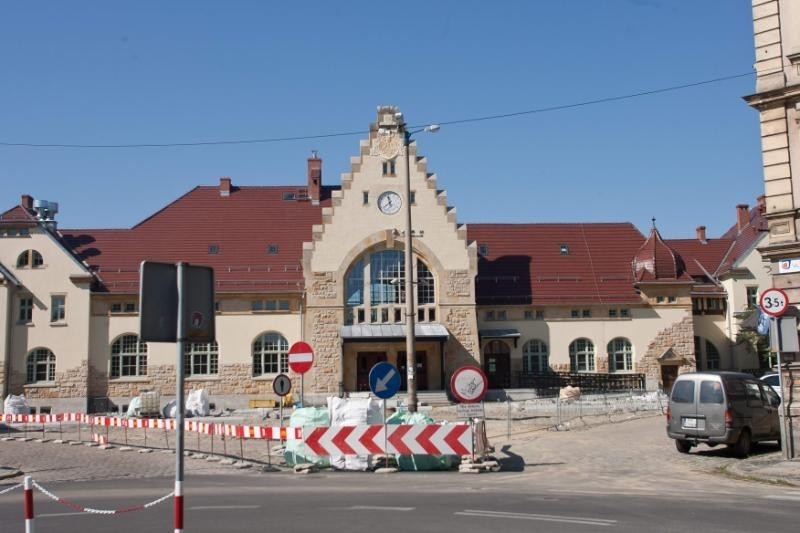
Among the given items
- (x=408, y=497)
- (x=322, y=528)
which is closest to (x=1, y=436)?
(x=408, y=497)

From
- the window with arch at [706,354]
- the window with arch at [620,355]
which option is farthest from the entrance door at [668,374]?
the window with arch at [706,354]

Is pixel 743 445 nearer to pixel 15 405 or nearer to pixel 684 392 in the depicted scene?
pixel 684 392

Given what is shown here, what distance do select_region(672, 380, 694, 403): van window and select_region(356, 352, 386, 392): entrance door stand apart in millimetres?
24832

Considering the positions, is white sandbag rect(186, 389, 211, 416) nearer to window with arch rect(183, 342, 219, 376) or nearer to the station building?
the station building

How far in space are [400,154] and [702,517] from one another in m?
35.1

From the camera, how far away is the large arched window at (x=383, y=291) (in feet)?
146

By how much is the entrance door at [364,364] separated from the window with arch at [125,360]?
1102 cm

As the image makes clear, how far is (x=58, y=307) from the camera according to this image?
144 feet

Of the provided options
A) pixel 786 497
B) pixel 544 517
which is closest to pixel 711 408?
pixel 786 497

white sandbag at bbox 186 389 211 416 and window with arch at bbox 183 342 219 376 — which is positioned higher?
window with arch at bbox 183 342 219 376

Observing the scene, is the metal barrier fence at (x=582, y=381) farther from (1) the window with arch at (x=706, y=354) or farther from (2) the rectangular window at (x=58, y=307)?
(2) the rectangular window at (x=58, y=307)

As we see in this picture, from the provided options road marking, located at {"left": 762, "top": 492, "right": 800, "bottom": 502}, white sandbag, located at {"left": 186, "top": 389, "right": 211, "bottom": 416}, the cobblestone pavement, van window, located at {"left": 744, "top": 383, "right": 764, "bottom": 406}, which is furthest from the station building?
road marking, located at {"left": 762, "top": 492, "right": 800, "bottom": 502}

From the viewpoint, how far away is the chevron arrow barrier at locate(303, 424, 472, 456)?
18000mm

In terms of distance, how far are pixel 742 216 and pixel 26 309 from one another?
4343 centimetres
